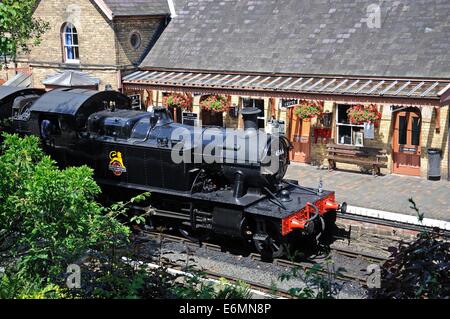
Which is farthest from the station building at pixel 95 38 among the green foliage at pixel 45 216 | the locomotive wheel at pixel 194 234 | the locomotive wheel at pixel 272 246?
the green foliage at pixel 45 216

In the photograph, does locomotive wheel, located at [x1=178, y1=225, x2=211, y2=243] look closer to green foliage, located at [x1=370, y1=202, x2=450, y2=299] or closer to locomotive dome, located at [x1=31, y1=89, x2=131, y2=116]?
locomotive dome, located at [x1=31, y1=89, x2=131, y2=116]

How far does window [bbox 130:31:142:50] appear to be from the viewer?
72.7 ft

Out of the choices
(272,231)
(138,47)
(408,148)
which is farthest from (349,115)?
(138,47)

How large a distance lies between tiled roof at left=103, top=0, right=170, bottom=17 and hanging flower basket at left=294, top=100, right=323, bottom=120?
24.6 ft

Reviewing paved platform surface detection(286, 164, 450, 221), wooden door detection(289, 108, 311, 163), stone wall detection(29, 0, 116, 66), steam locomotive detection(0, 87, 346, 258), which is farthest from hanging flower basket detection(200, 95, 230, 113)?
steam locomotive detection(0, 87, 346, 258)

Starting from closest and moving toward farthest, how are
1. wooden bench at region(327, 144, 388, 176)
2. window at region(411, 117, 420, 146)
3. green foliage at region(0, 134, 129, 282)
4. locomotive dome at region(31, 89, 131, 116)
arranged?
green foliage at region(0, 134, 129, 282)
locomotive dome at region(31, 89, 131, 116)
window at region(411, 117, 420, 146)
wooden bench at region(327, 144, 388, 176)

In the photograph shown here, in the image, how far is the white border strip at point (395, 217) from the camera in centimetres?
1277

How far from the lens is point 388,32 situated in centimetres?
1827

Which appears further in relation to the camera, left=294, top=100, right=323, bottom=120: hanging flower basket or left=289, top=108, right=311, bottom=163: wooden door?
left=289, top=108, right=311, bottom=163: wooden door

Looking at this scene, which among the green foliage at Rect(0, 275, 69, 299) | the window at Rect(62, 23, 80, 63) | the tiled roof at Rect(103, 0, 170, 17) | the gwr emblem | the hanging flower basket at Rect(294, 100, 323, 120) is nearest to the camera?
the green foliage at Rect(0, 275, 69, 299)

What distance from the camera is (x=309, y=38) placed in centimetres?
1945

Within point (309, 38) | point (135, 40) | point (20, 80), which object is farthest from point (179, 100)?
point (20, 80)

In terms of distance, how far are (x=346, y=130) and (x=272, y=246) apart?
7.11m

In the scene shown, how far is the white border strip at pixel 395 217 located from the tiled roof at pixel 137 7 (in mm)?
11663
